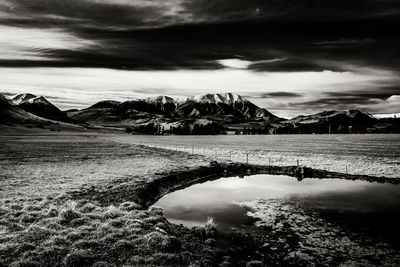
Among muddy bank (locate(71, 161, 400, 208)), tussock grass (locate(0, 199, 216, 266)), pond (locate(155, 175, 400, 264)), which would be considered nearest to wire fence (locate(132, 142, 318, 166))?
muddy bank (locate(71, 161, 400, 208))

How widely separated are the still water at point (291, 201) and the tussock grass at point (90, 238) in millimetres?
4137

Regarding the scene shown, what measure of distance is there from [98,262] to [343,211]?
19.7 meters

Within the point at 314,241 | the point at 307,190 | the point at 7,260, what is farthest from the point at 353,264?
the point at 307,190

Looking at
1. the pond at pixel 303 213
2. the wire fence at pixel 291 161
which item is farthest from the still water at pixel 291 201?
the wire fence at pixel 291 161

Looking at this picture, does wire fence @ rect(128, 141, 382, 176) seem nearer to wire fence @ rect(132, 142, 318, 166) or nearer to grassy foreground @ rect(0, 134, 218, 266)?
wire fence @ rect(132, 142, 318, 166)

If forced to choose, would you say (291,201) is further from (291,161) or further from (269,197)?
(291,161)

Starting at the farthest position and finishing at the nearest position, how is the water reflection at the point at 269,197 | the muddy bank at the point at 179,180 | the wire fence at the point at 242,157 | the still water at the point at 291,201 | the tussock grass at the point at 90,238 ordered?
the wire fence at the point at 242,157 → the muddy bank at the point at 179,180 → the water reflection at the point at 269,197 → the still water at the point at 291,201 → the tussock grass at the point at 90,238

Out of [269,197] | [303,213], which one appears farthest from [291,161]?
[303,213]

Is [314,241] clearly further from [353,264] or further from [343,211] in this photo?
[343,211]

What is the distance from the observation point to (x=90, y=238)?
1540 cm

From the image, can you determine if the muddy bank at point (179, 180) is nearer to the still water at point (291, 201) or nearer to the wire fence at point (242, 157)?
the still water at point (291, 201)

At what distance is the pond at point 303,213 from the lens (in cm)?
1697

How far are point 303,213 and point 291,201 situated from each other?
4.34 meters

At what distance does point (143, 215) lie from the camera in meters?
20.1
